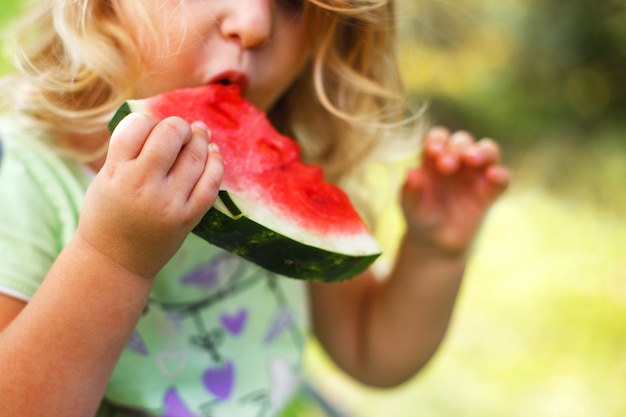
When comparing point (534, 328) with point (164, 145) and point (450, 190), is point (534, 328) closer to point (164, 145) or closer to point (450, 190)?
point (450, 190)

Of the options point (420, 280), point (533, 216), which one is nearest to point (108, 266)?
point (420, 280)

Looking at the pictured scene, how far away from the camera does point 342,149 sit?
1767 mm

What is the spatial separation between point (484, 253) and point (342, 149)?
79.9 inches

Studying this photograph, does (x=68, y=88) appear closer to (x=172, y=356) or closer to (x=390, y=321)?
(x=172, y=356)

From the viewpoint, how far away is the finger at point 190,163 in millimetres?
990

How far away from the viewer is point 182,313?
1.52m

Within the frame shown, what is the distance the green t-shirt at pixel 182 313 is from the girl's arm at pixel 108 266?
19 cm

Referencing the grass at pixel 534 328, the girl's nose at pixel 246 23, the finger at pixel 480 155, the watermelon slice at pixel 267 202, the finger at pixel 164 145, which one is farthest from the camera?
the grass at pixel 534 328

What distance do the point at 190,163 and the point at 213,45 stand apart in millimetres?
296

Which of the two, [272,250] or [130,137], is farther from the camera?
[272,250]

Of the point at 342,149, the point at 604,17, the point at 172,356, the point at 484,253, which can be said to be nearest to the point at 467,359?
the point at 484,253

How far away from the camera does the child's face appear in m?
1.21

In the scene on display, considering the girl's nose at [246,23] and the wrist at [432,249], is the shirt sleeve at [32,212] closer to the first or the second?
the girl's nose at [246,23]

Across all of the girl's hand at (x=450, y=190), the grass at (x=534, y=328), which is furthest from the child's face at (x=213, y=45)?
the grass at (x=534, y=328)
